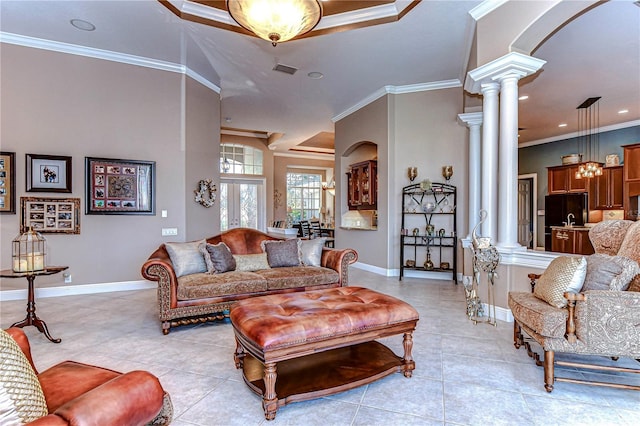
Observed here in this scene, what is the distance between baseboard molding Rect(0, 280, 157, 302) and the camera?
450 cm

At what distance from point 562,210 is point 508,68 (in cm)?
656

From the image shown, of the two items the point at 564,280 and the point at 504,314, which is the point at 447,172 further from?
the point at 564,280

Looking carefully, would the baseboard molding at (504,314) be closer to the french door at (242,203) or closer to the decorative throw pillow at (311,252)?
the decorative throw pillow at (311,252)

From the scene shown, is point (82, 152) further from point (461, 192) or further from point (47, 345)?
point (461, 192)

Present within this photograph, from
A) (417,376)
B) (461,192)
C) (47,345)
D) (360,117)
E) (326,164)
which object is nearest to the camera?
(417,376)

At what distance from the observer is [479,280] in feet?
12.9

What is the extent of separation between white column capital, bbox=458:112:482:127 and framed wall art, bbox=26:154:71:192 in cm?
596

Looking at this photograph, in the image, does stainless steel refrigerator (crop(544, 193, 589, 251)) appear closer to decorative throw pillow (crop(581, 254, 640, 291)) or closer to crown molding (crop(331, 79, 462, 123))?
crown molding (crop(331, 79, 462, 123))

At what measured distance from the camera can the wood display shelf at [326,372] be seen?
205cm

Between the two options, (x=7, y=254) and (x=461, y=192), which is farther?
(x=461, y=192)

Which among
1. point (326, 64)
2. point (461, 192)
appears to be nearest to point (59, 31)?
point (326, 64)

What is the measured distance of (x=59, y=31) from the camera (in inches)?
171

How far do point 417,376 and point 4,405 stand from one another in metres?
2.27

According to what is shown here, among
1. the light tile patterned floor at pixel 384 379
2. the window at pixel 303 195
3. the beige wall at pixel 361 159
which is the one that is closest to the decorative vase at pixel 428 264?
the beige wall at pixel 361 159
